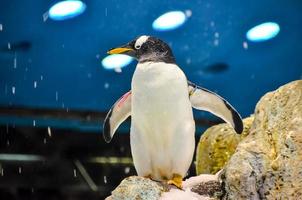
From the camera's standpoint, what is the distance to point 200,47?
4.13 metres

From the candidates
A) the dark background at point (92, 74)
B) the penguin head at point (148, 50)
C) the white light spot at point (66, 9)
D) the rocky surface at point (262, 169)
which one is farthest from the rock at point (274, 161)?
the white light spot at point (66, 9)

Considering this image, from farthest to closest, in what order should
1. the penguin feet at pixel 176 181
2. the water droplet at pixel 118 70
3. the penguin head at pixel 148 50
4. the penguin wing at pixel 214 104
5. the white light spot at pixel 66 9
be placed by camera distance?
the water droplet at pixel 118 70 < the white light spot at pixel 66 9 < the penguin wing at pixel 214 104 < the penguin head at pixel 148 50 < the penguin feet at pixel 176 181

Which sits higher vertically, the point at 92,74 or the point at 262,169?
the point at 92,74

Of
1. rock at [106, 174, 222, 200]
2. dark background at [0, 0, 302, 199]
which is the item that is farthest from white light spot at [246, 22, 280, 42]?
rock at [106, 174, 222, 200]

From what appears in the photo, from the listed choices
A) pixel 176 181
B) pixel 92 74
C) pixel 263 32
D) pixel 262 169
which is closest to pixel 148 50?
pixel 176 181

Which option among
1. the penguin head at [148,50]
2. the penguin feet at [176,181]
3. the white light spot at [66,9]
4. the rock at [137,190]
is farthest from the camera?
the white light spot at [66,9]

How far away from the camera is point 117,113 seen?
2518 millimetres

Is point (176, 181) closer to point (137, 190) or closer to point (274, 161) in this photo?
point (137, 190)

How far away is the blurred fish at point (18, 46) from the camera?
4.11 m

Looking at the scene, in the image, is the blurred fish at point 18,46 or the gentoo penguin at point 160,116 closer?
the gentoo penguin at point 160,116

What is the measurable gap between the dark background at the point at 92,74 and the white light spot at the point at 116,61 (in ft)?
0.12

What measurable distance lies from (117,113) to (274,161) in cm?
78

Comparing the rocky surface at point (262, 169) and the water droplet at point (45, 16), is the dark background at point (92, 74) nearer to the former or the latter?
the water droplet at point (45, 16)

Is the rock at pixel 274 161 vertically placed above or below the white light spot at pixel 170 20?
below
